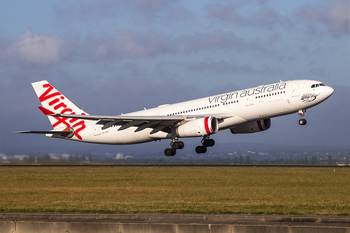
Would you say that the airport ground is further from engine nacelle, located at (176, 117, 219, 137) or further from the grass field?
engine nacelle, located at (176, 117, 219, 137)

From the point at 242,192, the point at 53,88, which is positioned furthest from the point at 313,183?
the point at 53,88

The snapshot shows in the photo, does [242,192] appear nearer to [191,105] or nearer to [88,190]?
[88,190]

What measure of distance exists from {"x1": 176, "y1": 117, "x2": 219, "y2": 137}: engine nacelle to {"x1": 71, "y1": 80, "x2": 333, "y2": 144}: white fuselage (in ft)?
4.97

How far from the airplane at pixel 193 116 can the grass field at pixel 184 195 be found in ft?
25.4

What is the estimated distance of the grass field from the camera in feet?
59.7

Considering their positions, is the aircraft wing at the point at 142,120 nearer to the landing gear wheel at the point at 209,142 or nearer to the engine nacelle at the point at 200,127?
the engine nacelle at the point at 200,127

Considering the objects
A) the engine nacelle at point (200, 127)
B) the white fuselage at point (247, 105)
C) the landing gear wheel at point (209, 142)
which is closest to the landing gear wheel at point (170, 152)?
the white fuselage at point (247, 105)

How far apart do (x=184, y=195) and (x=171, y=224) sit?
399 inches

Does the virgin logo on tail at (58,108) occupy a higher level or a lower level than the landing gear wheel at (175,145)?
higher

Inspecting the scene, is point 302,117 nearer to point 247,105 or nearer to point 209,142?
point 247,105

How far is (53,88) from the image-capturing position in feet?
171

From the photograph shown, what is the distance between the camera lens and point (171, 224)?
13.3 metres

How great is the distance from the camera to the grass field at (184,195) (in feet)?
59.7

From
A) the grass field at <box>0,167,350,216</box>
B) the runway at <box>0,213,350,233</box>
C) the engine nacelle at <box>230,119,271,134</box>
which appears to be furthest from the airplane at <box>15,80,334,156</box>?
the runway at <box>0,213,350,233</box>
